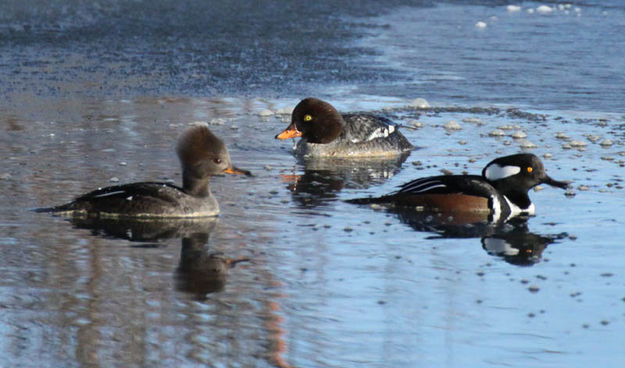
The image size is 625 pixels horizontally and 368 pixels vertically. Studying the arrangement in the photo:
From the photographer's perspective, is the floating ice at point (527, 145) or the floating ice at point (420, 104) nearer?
the floating ice at point (527, 145)

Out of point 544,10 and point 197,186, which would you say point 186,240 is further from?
point 544,10

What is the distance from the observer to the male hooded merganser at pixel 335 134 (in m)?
13.2

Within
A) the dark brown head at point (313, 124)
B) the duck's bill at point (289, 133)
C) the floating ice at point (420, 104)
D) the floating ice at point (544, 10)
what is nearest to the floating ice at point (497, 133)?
the dark brown head at point (313, 124)

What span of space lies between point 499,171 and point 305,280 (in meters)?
3.19

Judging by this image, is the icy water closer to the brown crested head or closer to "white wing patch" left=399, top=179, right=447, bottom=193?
the brown crested head

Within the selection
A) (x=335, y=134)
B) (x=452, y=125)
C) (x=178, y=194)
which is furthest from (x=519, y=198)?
(x=452, y=125)

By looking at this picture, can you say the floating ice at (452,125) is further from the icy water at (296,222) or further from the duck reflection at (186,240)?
the duck reflection at (186,240)

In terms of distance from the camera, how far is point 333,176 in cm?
1210

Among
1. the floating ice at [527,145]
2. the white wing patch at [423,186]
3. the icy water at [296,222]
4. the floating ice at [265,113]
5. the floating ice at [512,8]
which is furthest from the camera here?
the floating ice at [512,8]

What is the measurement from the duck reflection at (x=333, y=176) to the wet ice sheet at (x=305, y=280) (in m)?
0.06

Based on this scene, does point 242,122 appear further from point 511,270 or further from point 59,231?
point 511,270

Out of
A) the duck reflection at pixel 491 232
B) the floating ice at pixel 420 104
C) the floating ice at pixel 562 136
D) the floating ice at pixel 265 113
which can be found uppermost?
the duck reflection at pixel 491 232

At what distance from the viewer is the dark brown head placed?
43.3 feet

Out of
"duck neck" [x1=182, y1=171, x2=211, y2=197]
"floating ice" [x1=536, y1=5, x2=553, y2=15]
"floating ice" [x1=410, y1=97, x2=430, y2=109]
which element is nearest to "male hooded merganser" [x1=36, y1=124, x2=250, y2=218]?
"duck neck" [x1=182, y1=171, x2=211, y2=197]
